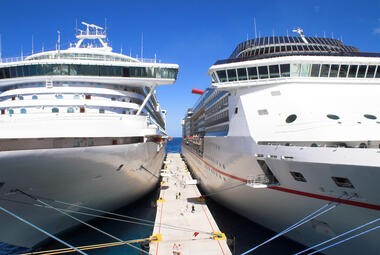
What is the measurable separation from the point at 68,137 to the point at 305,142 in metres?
10.9

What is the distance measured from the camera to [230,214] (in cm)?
1703

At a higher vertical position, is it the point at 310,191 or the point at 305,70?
the point at 305,70

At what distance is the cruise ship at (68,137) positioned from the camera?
8.32 metres

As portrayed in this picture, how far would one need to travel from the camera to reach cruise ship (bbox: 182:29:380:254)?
793 centimetres

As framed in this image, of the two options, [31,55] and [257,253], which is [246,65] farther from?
[31,55]

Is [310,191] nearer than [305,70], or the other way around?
[310,191]

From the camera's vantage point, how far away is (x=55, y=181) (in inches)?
354

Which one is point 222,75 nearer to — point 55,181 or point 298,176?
point 298,176

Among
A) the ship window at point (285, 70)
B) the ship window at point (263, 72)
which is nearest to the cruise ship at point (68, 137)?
the ship window at point (263, 72)

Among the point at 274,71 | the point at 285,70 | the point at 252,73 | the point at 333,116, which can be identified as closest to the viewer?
the point at 333,116

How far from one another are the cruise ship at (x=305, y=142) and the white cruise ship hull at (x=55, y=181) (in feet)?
23.2

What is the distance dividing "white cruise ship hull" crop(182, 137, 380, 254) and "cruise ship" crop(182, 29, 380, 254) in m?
0.03

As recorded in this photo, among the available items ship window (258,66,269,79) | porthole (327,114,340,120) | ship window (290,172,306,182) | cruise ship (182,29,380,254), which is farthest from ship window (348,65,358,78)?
ship window (290,172,306,182)

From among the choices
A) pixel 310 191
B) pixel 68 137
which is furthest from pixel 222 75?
pixel 68 137
